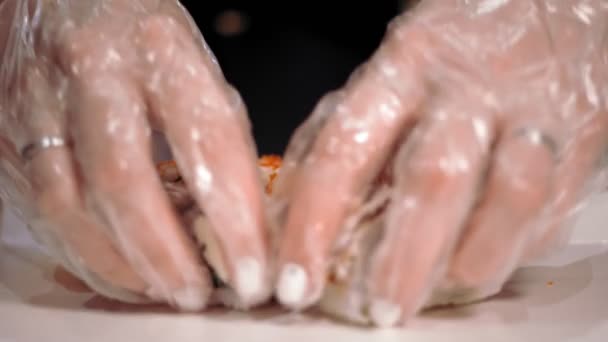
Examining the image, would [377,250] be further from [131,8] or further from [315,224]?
[131,8]

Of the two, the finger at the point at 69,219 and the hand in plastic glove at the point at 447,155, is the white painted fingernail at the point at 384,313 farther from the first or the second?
the finger at the point at 69,219

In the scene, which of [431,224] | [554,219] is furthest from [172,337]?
[554,219]

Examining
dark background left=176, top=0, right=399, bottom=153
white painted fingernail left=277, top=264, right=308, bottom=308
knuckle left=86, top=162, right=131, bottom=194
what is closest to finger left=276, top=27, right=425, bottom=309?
white painted fingernail left=277, top=264, right=308, bottom=308

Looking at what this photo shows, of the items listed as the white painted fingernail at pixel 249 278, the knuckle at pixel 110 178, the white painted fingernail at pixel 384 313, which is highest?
the knuckle at pixel 110 178

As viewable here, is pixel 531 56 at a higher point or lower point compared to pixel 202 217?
higher

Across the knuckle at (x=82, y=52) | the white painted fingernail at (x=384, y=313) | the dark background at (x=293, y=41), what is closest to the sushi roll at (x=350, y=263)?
the white painted fingernail at (x=384, y=313)

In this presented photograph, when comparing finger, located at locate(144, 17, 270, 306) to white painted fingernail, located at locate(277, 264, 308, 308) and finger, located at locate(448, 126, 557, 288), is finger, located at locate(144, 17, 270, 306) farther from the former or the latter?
finger, located at locate(448, 126, 557, 288)
